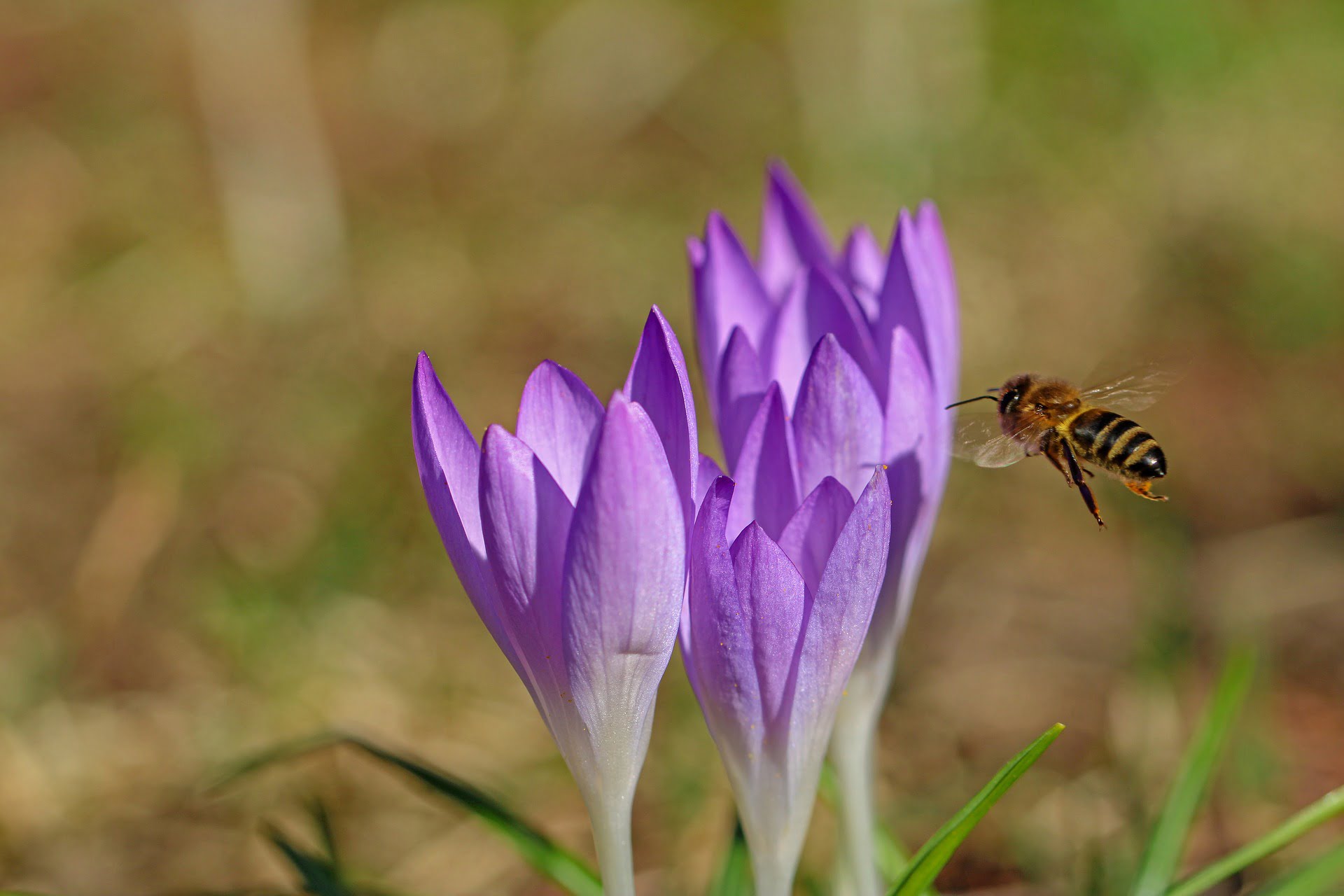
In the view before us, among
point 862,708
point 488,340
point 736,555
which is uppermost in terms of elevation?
point 488,340

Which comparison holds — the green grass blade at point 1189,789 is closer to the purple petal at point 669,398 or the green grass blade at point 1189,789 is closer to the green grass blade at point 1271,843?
the green grass blade at point 1271,843

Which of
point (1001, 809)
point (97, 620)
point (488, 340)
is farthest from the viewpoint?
point (488, 340)

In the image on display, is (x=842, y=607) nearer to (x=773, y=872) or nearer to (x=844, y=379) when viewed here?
(x=844, y=379)

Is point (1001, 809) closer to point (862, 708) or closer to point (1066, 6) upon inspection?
point (862, 708)

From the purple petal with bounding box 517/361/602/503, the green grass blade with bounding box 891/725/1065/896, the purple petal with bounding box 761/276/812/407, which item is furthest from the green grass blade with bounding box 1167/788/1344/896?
the purple petal with bounding box 517/361/602/503

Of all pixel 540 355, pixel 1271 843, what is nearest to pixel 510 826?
pixel 1271 843

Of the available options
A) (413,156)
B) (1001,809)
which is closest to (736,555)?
(1001,809)

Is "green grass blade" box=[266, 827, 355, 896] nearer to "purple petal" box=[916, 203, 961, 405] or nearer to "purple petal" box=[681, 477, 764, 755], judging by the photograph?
"purple petal" box=[681, 477, 764, 755]

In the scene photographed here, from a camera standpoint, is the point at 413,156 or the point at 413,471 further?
the point at 413,156
